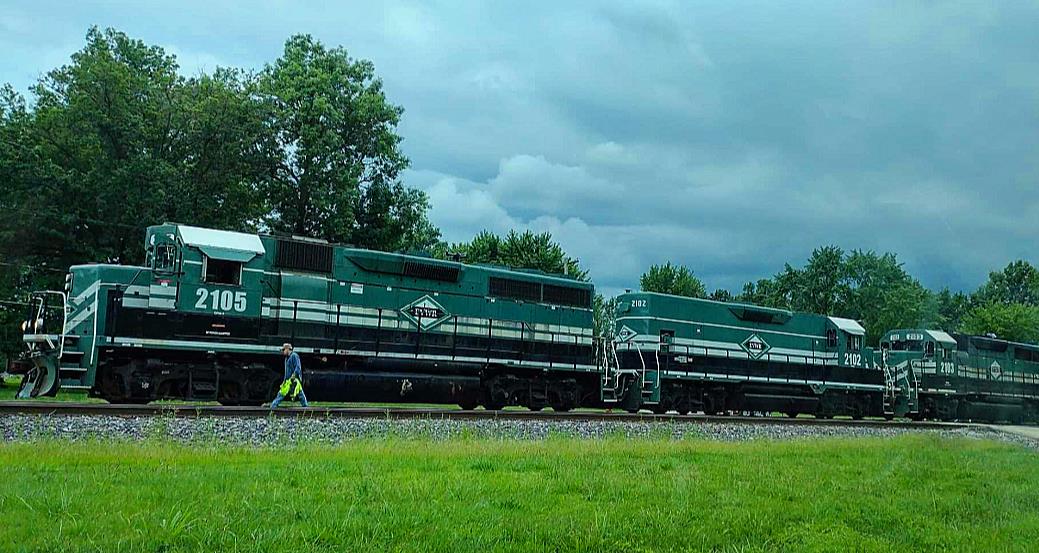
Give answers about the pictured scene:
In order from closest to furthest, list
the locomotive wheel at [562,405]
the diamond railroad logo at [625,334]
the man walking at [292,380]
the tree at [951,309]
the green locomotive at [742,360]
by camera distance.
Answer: the man walking at [292,380]
the locomotive wheel at [562,405]
the green locomotive at [742,360]
the diamond railroad logo at [625,334]
the tree at [951,309]

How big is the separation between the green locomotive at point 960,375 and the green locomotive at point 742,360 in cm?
192

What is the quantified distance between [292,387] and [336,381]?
187 centimetres

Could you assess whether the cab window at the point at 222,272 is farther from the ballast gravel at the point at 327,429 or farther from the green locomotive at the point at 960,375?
the green locomotive at the point at 960,375

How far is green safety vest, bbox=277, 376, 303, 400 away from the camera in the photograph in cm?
1352

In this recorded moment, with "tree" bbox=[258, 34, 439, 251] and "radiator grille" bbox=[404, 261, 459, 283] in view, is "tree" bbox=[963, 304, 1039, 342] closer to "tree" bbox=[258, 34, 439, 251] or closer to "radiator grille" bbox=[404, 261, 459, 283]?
"radiator grille" bbox=[404, 261, 459, 283]

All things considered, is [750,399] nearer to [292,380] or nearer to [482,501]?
[292,380]

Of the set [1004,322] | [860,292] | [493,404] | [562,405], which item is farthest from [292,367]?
[860,292]

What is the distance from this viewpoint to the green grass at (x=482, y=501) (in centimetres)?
502

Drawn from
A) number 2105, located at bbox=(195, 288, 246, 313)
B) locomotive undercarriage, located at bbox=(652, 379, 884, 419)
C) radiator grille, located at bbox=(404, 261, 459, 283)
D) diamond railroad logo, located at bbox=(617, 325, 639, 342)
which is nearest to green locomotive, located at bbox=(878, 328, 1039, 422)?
locomotive undercarriage, located at bbox=(652, 379, 884, 419)

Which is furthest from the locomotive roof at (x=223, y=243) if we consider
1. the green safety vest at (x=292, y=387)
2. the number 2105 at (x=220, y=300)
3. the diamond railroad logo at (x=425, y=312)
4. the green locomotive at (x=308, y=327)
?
the diamond railroad logo at (x=425, y=312)

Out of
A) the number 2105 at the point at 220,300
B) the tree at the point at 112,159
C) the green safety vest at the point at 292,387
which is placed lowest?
the green safety vest at the point at 292,387

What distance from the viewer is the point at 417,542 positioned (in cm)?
498

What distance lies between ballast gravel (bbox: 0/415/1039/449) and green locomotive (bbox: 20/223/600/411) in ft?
9.46

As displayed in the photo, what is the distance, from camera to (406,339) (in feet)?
55.8
